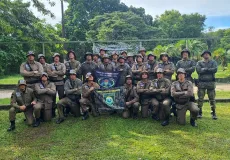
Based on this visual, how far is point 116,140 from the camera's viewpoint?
6.95 metres

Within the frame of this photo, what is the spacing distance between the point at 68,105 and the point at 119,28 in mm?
25994

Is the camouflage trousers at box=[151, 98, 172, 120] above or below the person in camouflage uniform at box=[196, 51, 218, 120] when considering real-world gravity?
below

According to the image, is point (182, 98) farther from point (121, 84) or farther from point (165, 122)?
point (121, 84)

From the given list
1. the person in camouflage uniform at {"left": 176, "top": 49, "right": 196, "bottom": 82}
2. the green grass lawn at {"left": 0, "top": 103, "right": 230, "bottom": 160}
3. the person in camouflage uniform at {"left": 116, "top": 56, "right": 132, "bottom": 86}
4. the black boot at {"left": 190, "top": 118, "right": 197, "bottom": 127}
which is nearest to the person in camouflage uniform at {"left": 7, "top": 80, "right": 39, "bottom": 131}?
the green grass lawn at {"left": 0, "top": 103, "right": 230, "bottom": 160}

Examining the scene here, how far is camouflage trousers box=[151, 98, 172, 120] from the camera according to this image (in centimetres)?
814

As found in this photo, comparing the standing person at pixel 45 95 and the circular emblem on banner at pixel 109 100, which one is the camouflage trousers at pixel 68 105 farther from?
the circular emblem on banner at pixel 109 100

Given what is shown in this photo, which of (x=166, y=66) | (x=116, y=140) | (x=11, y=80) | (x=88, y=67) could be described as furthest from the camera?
(x=11, y=80)

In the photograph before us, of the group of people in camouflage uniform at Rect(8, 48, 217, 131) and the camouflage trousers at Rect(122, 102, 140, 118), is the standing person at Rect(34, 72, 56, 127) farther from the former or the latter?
the camouflage trousers at Rect(122, 102, 140, 118)

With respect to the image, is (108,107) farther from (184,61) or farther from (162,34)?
(162,34)

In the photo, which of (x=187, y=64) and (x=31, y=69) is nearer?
(x=31, y=69)

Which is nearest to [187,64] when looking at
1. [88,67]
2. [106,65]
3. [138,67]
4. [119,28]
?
[138,67]

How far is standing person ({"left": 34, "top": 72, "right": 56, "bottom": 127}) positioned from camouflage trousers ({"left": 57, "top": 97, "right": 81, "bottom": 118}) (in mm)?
315

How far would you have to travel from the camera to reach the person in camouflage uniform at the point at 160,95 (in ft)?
27.4

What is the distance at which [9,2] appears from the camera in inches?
361
